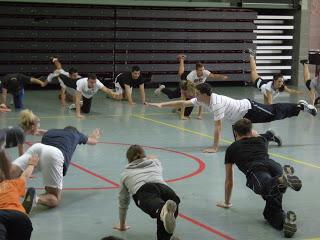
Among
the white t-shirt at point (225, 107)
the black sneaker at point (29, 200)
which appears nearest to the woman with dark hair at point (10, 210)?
the black sneaker at point (29, 200)

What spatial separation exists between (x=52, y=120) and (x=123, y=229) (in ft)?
27.5

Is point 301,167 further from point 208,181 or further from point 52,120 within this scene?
point 52,120

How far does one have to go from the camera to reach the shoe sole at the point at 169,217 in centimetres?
586

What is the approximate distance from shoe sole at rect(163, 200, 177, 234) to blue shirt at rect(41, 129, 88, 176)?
2164 millimetres

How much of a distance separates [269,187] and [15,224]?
110 inches

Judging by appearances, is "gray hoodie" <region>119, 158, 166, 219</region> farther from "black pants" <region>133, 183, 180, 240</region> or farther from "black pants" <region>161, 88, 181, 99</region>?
"black pants" <region>161, 88, 181, 99</region>

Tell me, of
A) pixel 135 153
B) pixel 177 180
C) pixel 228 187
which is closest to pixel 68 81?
pixel 177 180

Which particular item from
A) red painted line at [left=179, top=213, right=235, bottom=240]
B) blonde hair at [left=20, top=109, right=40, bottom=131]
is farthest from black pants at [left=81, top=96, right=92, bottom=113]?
red painted line at [left=179, top=213, right=235, bottom=240]

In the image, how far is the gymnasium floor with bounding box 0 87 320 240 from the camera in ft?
22.3

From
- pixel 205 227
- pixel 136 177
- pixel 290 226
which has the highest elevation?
pixel 136 177

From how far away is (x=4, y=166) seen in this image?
17.8 ft

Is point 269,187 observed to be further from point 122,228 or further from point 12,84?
point 12,84

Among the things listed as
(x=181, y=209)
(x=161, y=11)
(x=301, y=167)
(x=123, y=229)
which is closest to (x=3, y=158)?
(x=123, y=229)

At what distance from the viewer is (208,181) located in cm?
901
